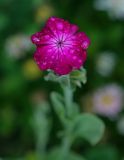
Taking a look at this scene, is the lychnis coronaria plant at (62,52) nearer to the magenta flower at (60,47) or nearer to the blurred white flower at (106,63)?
the magenta flower at (60,47)

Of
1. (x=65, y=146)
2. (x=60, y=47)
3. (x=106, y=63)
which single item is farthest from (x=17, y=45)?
(x=60, y=47)

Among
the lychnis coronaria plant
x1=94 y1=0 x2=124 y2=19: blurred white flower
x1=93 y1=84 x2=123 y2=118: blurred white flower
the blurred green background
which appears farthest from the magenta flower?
x1=94 y1=0 x2=124 y2=19: blurred white flower

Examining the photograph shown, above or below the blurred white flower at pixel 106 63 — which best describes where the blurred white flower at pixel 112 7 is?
above

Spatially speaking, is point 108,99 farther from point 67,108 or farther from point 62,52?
point 62,52

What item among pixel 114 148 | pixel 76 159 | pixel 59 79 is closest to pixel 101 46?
pixel 114 148

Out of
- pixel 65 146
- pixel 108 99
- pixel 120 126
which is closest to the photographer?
pixel 65 146

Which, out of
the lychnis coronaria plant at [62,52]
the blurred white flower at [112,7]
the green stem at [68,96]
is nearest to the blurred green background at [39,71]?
the blurred white flower at [112,7]

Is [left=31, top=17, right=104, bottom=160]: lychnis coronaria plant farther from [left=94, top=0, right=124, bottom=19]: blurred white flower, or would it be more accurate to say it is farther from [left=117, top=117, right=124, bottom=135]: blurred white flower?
[left=94, top=0, right=124, bottom=19]: blurred white flower
